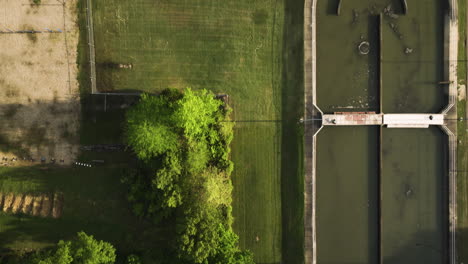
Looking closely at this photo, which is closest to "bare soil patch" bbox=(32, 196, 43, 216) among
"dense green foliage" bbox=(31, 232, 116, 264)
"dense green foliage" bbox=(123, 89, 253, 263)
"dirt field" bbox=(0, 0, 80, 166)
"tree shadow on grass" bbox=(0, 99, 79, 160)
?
"dirt field" bbox=(0, 0, 80, 166)

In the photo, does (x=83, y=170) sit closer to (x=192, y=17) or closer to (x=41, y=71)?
(x=41, y=71)

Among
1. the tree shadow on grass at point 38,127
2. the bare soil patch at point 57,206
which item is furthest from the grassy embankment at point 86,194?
the tree shadow on grass at point 38,127

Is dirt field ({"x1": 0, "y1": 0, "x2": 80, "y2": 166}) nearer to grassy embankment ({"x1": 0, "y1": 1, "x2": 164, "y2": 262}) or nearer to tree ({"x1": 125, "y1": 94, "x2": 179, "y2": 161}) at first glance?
grassy embankment ({"x1": 0, "y1": 1, "x2": 164, "y2": 262})

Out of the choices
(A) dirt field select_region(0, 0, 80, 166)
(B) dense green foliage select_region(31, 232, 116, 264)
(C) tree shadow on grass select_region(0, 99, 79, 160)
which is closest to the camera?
(B) dense green foliage select_region(31, 232, 116, 264)

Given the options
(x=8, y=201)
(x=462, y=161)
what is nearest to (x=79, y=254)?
(x=8, y=201)

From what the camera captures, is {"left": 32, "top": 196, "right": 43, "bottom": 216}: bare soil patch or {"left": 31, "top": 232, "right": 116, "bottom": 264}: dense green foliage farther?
{"left": 32, "top": 196, "right": 43, "bottom": 216}: bare soil patch

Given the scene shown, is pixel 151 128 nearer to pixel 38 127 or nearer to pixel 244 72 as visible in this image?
pixel 244 72

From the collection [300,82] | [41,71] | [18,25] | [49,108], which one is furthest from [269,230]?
[18,25]
